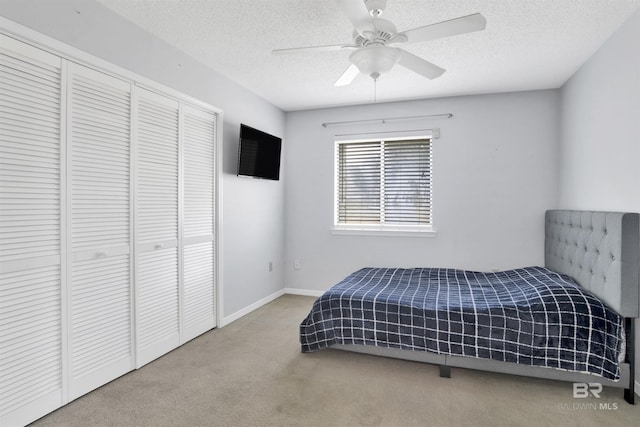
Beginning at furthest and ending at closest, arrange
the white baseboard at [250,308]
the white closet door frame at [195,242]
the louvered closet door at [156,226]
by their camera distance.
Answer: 1. the white baseboard at [250,308]
2. the white closet door frame at [195,242]
3. the louvered closet door at [156,226]

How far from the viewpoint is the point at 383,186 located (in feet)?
14.4

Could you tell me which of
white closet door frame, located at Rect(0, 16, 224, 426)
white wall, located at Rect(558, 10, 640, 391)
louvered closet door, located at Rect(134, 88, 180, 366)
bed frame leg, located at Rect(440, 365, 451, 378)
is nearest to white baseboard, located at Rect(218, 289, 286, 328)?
louvered closet door, located at Rect(134, 88, 180, 366)

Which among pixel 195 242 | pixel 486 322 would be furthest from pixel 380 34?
pixel 195 242

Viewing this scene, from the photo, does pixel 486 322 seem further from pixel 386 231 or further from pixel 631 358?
pixel 386 231

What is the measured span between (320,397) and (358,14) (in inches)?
86.7

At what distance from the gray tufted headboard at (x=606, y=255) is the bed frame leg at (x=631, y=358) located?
0.10 metres

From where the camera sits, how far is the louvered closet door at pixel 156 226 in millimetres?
2602

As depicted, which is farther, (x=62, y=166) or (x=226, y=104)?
(x=226, y=104)

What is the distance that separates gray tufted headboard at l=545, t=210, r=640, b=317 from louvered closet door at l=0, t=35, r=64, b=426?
3360mm

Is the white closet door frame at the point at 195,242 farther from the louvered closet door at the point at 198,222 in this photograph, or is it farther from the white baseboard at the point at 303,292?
the white baseboard at the point at 303,292

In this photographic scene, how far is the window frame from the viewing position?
4168mm

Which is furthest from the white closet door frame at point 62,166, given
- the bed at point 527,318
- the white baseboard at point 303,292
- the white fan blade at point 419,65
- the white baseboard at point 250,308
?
the white baseboard at point 303,292

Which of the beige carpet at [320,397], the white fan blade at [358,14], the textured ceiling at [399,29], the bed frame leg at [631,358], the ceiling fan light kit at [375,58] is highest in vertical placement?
the textured ceiling at [399,29]

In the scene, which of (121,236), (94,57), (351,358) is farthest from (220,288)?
(94,57)
